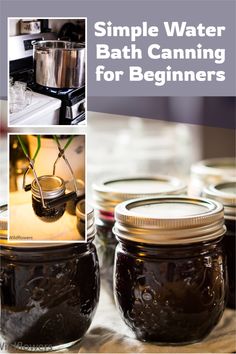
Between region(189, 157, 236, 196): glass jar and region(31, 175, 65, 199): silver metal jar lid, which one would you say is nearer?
region(31, 175, 65, 199): silver metal jar lid

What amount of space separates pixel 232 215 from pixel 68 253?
0.23 m

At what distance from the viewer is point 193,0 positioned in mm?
629

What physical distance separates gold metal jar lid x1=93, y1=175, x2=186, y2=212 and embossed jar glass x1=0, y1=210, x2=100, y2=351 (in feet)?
0.53

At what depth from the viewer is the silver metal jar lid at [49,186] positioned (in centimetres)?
62

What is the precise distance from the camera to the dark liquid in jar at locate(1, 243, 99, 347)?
63 cm

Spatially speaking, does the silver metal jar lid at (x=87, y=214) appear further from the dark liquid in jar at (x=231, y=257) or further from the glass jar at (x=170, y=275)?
the dark liquid in jar at (x=231, y=257)

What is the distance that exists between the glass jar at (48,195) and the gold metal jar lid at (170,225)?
0.08 meters

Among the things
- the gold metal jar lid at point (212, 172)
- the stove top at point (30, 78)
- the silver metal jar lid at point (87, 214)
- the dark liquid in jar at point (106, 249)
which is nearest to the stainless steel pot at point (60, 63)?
the stove top at point (30, 78)

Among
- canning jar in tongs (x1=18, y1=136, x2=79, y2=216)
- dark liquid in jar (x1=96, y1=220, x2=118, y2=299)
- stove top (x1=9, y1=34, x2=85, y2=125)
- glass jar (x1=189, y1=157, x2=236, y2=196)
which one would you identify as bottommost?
dark liquid in jar (x1=96, y1=220, x2=118, y2=299)

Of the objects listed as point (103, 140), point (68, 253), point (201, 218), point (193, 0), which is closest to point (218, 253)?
point (201, 218)

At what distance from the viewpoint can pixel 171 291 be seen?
0.63 metres

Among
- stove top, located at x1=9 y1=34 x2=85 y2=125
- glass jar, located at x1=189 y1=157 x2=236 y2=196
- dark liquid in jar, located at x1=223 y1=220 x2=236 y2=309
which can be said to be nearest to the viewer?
stove top, located at x1=9 y1=34 x2=85 y2=125

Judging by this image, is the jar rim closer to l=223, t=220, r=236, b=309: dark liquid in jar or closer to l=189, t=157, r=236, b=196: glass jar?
l=189, t=157, r=236, b=196: glass jar

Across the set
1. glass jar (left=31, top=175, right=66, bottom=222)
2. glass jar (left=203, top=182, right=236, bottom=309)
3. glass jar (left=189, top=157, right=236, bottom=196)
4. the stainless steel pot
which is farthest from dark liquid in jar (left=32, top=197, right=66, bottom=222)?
glass jar (left=189, top=157, right=236, bottom=196)
